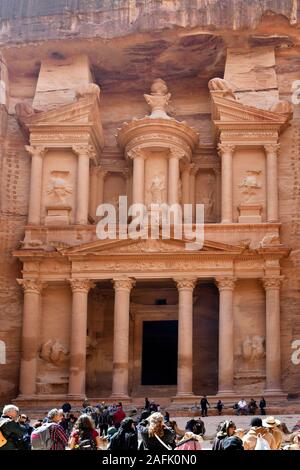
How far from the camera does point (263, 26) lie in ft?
111

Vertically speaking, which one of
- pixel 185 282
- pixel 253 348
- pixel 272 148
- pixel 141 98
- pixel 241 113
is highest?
pixel 141 98

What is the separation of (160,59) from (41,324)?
11.4 meters

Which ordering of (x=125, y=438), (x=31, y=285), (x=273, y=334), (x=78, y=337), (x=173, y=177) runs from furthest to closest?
(x=173, y=177) < (x=31, y=285) < (x=78, y=337) < (x=273, y=334) < (x=125, y=438)

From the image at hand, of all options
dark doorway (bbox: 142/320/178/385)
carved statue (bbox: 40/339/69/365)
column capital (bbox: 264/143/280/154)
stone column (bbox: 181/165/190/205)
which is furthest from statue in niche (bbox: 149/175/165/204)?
carved statue (bbox: 40/339/69/365)

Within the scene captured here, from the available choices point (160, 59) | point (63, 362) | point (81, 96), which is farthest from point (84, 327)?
point (160, 59)

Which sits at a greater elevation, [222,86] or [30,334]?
[222,86]

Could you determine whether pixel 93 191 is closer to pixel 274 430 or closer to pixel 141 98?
pixel 141 98

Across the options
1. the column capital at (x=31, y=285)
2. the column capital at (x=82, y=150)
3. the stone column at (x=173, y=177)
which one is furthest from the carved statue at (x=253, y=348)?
the column capital at (x=82, y=150)

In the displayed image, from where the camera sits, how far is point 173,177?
33.2 meters

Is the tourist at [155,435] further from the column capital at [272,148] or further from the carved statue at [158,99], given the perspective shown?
the carved statue at [158,99]

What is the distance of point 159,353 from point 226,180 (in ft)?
22.5

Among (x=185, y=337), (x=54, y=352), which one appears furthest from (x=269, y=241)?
(x=54, y=352)

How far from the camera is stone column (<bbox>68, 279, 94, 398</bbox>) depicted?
31.0 meters

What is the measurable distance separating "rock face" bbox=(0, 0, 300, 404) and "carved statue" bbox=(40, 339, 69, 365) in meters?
0.23
